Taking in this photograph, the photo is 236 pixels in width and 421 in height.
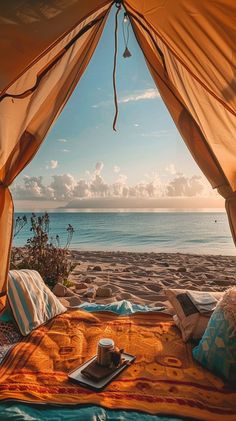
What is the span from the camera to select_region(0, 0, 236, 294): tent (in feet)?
4.79

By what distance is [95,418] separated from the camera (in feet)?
3.99

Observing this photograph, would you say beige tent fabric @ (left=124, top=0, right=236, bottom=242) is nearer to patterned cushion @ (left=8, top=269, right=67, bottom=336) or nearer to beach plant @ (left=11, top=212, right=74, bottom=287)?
patterned cushion @ (left=8, top=269, right=67, bottom=336)

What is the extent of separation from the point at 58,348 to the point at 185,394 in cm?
101

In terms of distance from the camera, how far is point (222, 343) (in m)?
1.66

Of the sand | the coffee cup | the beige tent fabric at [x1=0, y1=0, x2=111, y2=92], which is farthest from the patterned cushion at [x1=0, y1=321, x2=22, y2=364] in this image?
the beige tent fabric at [x1=0, y1=0, x2=111, y2=92]

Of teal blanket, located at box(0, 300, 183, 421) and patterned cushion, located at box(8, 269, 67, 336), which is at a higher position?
patterned cushion, located at box(8, 269, 67, 336)

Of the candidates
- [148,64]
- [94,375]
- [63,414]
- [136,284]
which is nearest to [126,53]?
[148,64]

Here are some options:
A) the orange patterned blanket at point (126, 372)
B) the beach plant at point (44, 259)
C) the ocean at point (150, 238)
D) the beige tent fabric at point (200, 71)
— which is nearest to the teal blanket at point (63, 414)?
the orange patterned blanket at point (126, 372)

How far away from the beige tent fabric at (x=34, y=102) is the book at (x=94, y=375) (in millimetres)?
757

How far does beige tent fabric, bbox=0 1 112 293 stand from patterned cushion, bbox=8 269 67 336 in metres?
0.59

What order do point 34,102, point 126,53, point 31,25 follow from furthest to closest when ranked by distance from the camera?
1. point 126,53
2. point 34,102
3. point 31,25

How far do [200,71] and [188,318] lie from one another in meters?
1.95

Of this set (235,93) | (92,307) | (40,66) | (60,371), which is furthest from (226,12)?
(92,307)

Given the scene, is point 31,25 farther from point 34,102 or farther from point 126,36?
point 126,36
